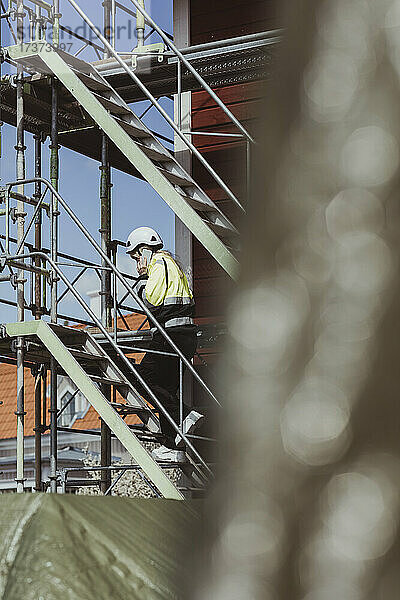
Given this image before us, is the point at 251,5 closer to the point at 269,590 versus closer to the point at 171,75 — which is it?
the point at 171,75

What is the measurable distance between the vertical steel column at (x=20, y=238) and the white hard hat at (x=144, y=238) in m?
0.98

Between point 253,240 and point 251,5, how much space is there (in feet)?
32.0

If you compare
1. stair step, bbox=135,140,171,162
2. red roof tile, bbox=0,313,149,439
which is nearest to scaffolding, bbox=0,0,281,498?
stair step, bbox=135,140,171,162

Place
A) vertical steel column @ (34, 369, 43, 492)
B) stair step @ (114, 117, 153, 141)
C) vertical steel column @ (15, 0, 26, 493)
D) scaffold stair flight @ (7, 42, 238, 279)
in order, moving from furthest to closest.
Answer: vertical steel column @ (34, 369, 43, 492) → vertical steel column @ (15, 0, 26, 493) → stair step @ (114, 117, 153, 141) → scaffold stair flight @ (7, 42, 238, 279)

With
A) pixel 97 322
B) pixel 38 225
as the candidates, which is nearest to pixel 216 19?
pixel 38 225

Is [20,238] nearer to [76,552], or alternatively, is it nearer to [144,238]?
[144,238]

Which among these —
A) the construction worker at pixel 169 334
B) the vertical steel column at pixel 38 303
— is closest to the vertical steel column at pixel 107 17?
the vertical steel column at pixel 38 303

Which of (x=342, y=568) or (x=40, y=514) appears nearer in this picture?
(x=342, y=568)

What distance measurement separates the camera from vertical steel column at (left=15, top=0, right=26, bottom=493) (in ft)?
27.5

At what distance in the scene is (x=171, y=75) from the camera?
888 cm

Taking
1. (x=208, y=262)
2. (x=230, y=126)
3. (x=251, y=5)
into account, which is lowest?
(x=208, y=262)

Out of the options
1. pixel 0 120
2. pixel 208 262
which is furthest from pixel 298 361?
pixel 0 120

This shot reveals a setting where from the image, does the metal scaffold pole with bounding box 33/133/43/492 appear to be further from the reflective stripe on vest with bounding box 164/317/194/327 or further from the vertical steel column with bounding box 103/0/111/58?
the reflective stripe on vest with bounding box 164/317/194/327

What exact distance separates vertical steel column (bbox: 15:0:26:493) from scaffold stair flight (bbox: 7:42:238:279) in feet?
1.08
